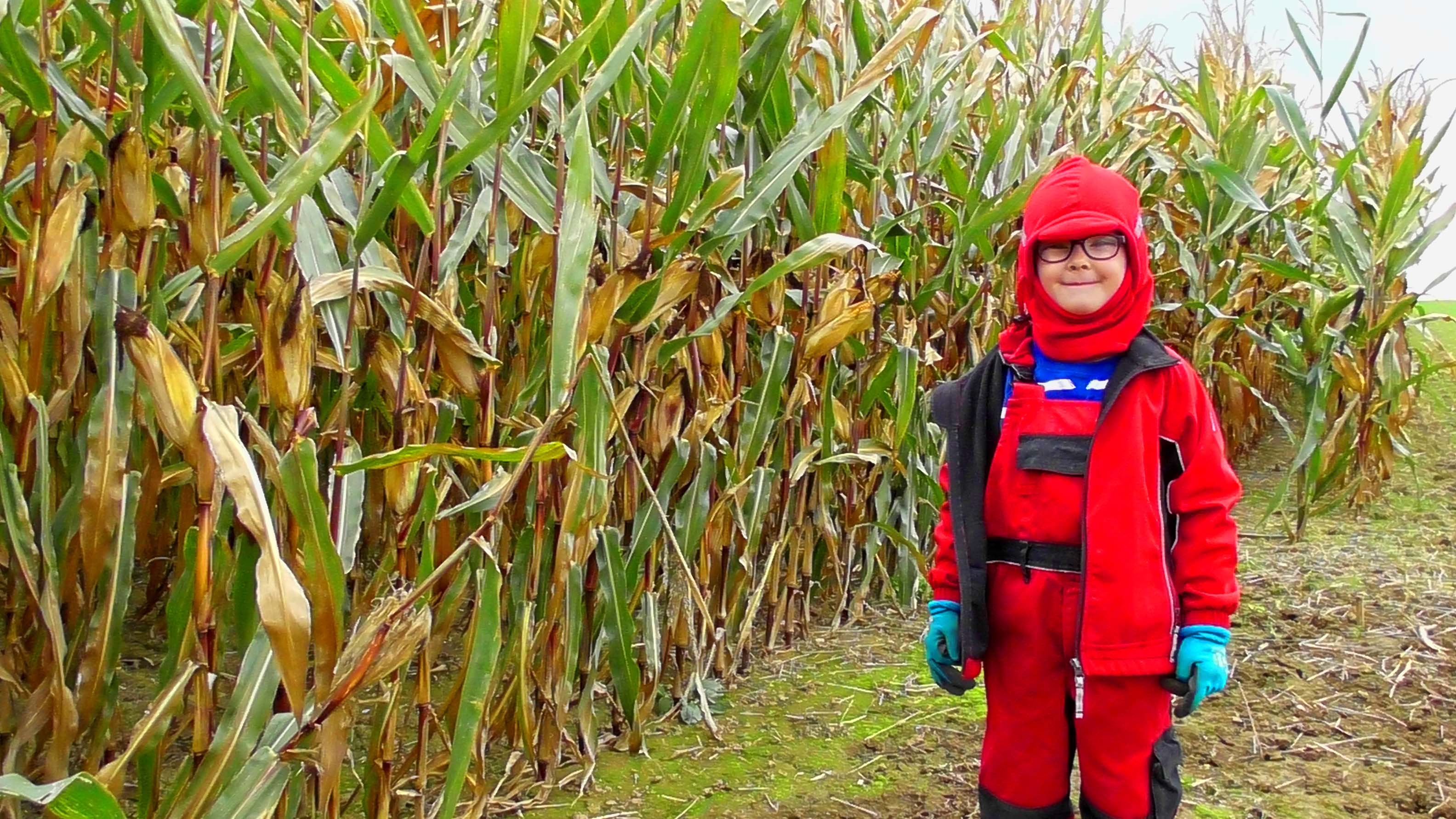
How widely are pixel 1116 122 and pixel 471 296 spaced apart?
2303mm

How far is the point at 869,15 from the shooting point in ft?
7.80

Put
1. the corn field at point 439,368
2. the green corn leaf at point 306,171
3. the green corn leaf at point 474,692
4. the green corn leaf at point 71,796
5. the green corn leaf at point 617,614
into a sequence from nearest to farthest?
1. the green corn leaf at point 71,796
2. the green corn leaf at point 306,171
3. the corn field at point 439,368
4. the green corn leaf at point 474,692
5. the green corn leaf at point 617,614

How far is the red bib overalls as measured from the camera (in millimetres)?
1236

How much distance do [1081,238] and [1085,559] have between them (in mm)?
388

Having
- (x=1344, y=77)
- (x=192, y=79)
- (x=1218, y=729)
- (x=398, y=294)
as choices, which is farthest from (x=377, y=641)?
(x=1344, y=77)

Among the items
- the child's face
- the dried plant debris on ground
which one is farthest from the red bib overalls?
the dried plant debris on ground

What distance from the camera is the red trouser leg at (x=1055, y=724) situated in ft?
4.05

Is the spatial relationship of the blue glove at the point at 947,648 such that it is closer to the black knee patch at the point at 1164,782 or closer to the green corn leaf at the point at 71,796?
the black knee patch at the point at 1164,782

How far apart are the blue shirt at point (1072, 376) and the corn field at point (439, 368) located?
0.32m

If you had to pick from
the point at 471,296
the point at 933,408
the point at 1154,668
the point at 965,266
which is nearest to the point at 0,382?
the point at 471,296

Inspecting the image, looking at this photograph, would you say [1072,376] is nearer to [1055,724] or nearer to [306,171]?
[1055,724]

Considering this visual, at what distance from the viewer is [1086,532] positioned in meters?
1.21

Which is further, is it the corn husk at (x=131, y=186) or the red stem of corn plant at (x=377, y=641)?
the corn husk at (x=131, y=186)

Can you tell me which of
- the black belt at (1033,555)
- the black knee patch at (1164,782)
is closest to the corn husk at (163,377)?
the black belt at (1033,555)
